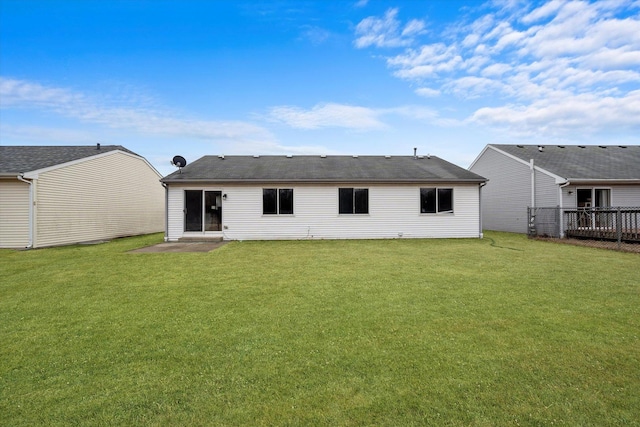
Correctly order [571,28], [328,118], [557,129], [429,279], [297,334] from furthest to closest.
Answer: [557,129], [328,118], [571,28], [429,279], [297,334]

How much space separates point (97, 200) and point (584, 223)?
71.1 feet

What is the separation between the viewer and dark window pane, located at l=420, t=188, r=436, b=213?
1369 cm

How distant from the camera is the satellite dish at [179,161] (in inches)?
525

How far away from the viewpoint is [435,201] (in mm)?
13688

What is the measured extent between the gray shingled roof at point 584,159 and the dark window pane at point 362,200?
918 centimetres

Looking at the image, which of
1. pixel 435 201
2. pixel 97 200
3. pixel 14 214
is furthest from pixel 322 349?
pixel 97 200

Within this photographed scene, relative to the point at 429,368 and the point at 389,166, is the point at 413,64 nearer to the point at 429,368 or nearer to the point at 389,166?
the point at 389,166

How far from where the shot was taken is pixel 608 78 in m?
15.3

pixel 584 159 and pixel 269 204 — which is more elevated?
pixel 584 159

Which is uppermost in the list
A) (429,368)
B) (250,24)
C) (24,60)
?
(250,24)

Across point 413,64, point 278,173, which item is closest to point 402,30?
point 413,64

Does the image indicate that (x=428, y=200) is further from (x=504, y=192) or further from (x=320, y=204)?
(x=504, y=192)

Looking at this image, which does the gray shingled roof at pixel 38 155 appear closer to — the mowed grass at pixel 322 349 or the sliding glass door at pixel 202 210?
the sliding glass door at pixel 202 210

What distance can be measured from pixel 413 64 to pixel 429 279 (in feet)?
42.9
